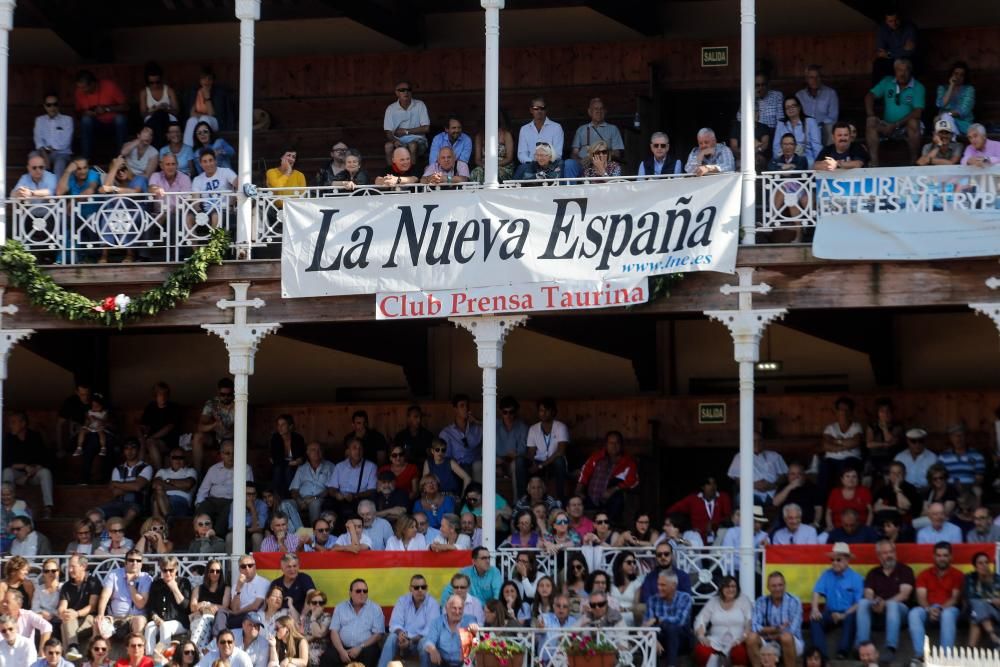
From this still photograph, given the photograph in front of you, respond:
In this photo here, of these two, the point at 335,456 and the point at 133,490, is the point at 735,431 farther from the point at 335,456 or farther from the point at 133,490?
the point at 133,490

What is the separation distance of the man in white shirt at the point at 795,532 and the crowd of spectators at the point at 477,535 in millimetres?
15

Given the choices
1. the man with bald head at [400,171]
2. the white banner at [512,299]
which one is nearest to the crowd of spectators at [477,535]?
the white banner at [512,299]

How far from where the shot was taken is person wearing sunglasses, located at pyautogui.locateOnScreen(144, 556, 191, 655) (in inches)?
939

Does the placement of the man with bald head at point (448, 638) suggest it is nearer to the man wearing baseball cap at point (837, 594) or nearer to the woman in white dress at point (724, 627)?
the woman in white dress at point (724, 627)

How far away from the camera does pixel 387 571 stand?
24.1 metres

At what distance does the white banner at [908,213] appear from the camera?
23.3 meters

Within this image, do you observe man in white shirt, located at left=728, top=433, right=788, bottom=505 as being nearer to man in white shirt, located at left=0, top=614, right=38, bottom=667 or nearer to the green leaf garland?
the green leaf garland

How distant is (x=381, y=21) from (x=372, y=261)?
530 centimetres

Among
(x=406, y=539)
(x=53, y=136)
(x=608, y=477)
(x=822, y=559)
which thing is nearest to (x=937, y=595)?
(x=822, y=559)

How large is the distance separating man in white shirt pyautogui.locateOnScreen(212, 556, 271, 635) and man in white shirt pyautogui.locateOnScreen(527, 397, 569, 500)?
3.80 metres

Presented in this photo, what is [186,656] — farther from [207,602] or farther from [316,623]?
[316,623]

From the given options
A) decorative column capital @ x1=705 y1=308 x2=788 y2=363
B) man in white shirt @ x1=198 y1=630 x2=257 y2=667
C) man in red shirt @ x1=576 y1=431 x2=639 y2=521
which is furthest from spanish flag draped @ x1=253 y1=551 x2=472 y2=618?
decorative column capital @ x1=705 y1=308 x2=788 y2=363

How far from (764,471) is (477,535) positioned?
132 inches

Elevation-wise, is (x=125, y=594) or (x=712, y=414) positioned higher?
(x=712, y=414)
